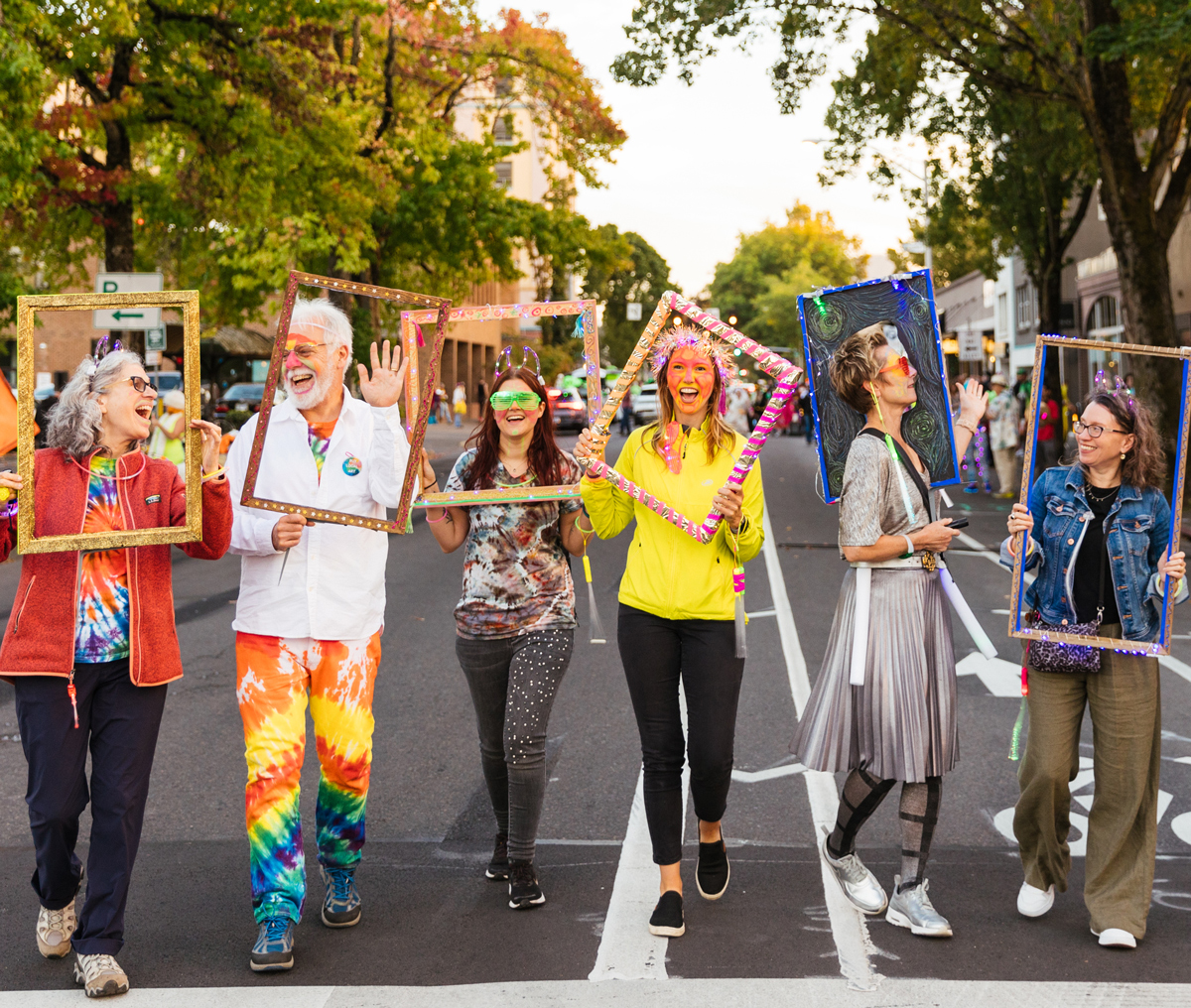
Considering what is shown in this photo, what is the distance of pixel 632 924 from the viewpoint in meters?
4.22

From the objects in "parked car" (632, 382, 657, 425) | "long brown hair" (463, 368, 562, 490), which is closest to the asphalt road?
"long brown hair" (463, 368, 562, 490)

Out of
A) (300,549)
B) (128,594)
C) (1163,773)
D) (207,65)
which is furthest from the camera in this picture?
(207,65)

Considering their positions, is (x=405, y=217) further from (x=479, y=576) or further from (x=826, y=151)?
(x=479, y=576)

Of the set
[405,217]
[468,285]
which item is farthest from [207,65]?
[468,285]

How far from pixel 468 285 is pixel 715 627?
31582 millimetres

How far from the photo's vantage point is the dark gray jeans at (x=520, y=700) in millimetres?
4352

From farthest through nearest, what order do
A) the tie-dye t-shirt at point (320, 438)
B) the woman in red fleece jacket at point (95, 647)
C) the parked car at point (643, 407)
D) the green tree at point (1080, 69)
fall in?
the parked car at point (643, 407) → the green tree at point (1080, 69) → the tie-dye t-shirt at point (320, 438) → the woman in red fleece jacket at point (95, 647)

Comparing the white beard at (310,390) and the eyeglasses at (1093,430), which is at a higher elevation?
the white beard at (310,390)

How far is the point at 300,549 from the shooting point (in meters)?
4.10

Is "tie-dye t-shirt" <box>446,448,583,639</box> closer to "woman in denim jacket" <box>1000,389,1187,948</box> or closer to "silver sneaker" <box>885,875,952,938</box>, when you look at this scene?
"silver sneaker" <box>885,875,952,938</box>

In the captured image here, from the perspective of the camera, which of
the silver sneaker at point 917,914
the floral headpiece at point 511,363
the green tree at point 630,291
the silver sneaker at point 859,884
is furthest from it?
the green tree at point 630,291

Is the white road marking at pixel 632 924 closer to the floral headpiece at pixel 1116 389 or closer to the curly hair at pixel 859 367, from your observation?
the curly hair at pixel 859 367

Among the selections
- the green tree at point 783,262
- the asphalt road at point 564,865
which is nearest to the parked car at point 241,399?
the asphalt road at point 564,865

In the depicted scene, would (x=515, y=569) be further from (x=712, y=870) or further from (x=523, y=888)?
(x=712, y=870)
